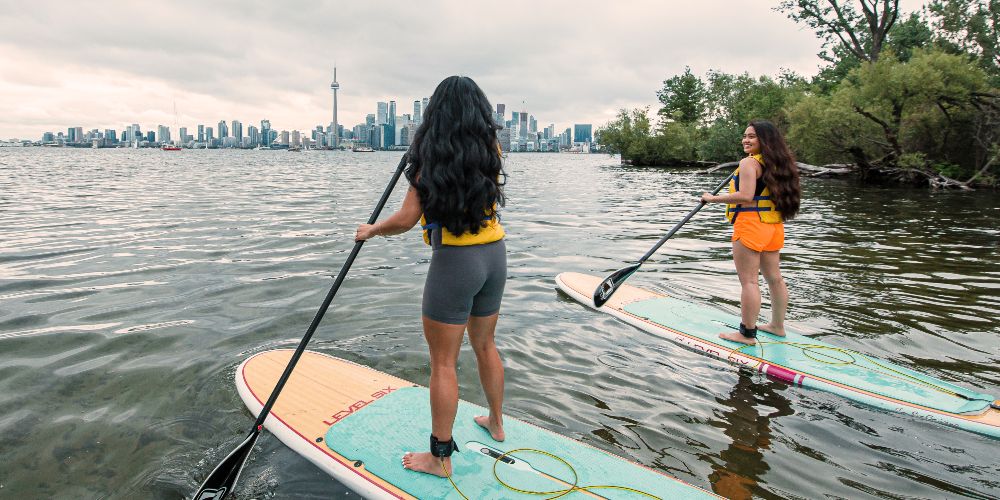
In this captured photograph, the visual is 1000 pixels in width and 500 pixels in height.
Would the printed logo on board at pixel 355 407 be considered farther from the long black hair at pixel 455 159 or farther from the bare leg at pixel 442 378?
the long black hair at pixel 455 159

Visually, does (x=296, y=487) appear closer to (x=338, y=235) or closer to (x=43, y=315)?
(x=43, y=315)

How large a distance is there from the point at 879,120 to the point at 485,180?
31644 mm

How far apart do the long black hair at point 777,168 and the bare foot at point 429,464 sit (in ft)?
13.6

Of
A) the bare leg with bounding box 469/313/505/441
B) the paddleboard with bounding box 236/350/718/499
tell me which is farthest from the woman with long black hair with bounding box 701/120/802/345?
the bare leg with bounding box 469/313/505/441

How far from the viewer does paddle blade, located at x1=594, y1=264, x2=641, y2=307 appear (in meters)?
7.72

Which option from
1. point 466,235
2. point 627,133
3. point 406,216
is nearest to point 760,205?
point 466,235

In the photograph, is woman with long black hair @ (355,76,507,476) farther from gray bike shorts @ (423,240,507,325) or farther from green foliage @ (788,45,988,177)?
green foliage @ (788,45,988,177)

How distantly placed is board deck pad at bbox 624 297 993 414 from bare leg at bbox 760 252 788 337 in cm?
11

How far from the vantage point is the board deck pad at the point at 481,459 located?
3.48 meters

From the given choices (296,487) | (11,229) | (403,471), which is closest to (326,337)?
→ (296,487)

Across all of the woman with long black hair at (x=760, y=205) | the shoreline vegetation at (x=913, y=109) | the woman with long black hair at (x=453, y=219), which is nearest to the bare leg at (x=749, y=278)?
the woman with long black hair at (x=760, y=205)

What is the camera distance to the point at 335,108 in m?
187

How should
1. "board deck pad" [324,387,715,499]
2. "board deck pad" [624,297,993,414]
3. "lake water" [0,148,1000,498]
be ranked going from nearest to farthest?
1. "board deck pad" [324,387,715,499]
2. "lake water" [0,148,1000,498]
3. "board deck pad" [624,297,993,414]

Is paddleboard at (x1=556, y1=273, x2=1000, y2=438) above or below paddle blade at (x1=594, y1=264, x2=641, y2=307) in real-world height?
below
